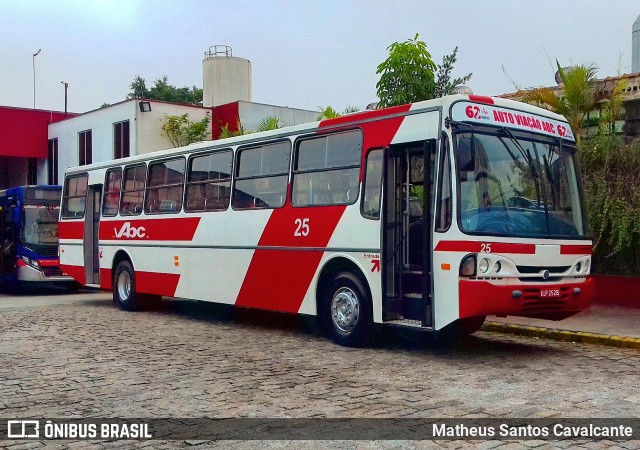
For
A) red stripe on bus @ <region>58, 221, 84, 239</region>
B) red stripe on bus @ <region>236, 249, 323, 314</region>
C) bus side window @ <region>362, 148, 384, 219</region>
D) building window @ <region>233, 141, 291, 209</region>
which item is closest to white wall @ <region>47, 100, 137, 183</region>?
red stripe on bus @ <region>58, 221, 84, 239</region>

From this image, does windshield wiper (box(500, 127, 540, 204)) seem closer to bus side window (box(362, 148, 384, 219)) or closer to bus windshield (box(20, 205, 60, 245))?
bus side window (box(362, 148, 384, 219))

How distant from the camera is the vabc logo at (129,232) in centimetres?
1483

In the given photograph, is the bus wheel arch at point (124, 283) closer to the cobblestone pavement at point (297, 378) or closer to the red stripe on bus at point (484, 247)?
the cobblestone pavement at point (297, 378)

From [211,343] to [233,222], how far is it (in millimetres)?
2424

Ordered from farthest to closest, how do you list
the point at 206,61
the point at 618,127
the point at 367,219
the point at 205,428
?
the point at 206,61 → the point at 618,127 → the point at 367,219 → the point at 205,428

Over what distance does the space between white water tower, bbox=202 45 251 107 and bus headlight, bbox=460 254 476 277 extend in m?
28.1

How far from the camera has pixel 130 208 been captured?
15234 millimetres

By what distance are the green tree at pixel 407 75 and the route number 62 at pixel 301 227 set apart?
15.9 ft

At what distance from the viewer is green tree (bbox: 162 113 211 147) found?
28547 millimetres

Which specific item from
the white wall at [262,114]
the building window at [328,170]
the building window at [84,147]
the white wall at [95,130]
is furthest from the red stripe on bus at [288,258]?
the building window at [84,147]

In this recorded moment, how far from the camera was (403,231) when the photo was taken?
9.42m

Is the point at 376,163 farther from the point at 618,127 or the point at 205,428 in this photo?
the point at 618,127

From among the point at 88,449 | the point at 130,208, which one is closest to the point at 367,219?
the point at 88,449

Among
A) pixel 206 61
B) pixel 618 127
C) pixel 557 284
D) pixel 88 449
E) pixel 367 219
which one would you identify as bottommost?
pixel 88 449
